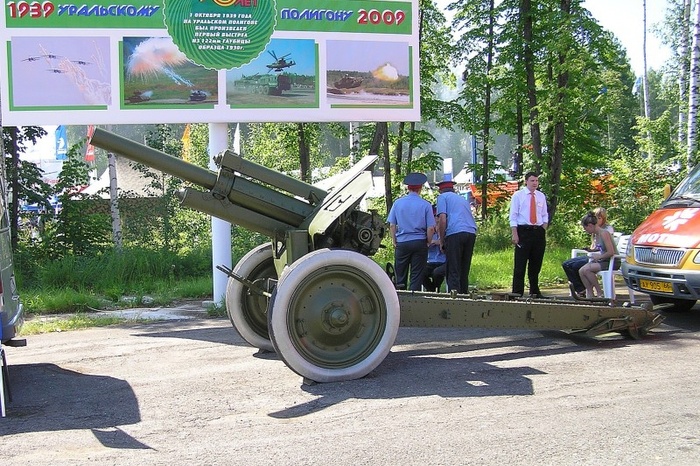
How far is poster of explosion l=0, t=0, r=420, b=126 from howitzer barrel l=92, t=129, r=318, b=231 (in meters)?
3.62

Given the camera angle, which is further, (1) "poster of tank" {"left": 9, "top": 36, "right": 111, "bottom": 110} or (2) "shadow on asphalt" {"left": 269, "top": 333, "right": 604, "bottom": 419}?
(1) "poster of tank" {"left": 9, "top": 36, "right": 111, "bottom": 110}

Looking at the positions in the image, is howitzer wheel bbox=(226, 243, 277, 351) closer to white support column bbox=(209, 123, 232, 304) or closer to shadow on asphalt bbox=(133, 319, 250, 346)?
shadow on asphalt bbox=(133, 319, 250, 346)

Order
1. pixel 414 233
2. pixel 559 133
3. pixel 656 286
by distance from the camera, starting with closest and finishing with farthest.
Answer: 1. pixel 656 286
2. pixel 414 233
3. pixel 559 133

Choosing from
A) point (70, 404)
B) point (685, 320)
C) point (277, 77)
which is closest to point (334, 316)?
point (70, 404)

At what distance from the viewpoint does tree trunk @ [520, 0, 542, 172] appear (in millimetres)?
18438

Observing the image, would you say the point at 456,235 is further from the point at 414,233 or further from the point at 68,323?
the point at 68,323

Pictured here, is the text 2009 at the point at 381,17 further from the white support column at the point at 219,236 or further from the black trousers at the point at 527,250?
the black trousers at the point at 527,250

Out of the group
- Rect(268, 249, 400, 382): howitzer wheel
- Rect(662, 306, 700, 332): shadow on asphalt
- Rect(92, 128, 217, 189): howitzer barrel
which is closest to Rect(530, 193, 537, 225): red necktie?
Rect(662, 306, 700, 332): shadow on asphalt

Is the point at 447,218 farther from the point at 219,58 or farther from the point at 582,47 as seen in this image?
the point at 582,47

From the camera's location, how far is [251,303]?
25.2 feet

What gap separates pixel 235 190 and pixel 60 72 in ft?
14.9

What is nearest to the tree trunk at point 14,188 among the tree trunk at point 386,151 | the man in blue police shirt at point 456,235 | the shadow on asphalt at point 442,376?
the tree trunk at point 386,151

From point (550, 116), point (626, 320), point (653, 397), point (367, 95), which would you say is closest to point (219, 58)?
point (367, 95)

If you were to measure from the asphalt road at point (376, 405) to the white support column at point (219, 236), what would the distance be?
2.58 meters
